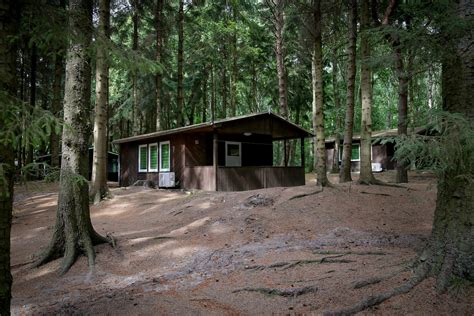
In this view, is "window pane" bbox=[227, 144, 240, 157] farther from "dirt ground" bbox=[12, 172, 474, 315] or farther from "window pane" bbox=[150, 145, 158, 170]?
"dirt ground" bbox=[12, 172, 474, 315]

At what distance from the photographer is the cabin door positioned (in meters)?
18.0

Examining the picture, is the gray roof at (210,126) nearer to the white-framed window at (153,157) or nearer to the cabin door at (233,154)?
the white-framed window at (153,157)

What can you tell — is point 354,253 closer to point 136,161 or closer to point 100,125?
point 100,125

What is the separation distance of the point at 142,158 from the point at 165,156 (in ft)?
8.13

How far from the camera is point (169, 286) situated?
5191 mm

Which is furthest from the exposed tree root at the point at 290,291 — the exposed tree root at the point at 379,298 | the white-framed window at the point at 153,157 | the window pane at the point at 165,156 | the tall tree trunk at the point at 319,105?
the white-framed window at the point at 153,157

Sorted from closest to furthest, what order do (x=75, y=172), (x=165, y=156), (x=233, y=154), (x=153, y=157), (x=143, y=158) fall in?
(x=75, y=172) → (x=165, y=156) → (x=233, y=154) → (x=153, y=157) → (x=143, y=158)

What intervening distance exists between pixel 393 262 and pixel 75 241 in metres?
5.63

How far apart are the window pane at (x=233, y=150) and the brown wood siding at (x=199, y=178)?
2.66 m

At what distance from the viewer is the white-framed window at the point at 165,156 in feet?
58.2

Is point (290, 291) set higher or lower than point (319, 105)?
lower

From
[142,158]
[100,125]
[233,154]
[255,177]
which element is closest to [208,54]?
[142,158]

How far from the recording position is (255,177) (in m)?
15.6

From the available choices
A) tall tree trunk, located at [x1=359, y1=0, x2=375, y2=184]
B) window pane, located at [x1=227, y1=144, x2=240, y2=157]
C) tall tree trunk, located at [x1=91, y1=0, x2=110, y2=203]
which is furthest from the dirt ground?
window pane, located at [x1=227, y1=144, x2=240, y2=157]
